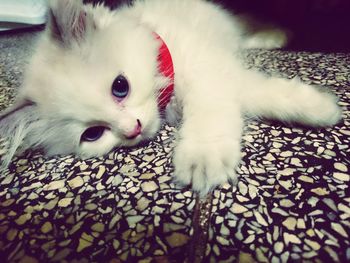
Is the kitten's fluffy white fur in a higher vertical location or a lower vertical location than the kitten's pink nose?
higher

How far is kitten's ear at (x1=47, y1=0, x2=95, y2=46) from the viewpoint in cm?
91

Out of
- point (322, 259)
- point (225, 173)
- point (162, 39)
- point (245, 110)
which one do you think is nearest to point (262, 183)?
point (225, 173)

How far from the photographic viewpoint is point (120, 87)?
0.91 metres

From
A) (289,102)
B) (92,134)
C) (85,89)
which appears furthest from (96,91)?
(289,102)

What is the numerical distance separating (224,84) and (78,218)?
62cm

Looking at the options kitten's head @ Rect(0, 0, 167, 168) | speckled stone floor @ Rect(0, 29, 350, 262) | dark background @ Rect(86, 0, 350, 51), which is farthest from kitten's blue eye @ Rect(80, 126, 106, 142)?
dark background @ Rect(86, 0, 350, 51)

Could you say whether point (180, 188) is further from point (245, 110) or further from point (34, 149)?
point (34, 149)

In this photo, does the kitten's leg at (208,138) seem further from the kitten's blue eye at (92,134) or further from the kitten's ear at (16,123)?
the kitten's ear at (16,123)

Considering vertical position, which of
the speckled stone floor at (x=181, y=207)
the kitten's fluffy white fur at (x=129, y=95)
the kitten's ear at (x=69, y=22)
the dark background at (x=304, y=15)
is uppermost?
the dark background at (x=304, y=15)

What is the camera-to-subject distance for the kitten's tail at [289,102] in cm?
84

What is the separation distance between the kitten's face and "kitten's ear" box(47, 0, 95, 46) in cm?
2

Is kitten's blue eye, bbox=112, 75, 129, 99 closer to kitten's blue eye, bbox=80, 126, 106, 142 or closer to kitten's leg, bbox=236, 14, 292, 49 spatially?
kitten's blue eye, bbox=80, 126, 106, 142

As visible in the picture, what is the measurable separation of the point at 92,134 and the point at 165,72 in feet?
A: 1.05

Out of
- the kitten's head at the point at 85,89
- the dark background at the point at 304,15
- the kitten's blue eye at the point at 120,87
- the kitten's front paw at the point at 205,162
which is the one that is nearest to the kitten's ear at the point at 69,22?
the kitten's head at the point at 85,89
